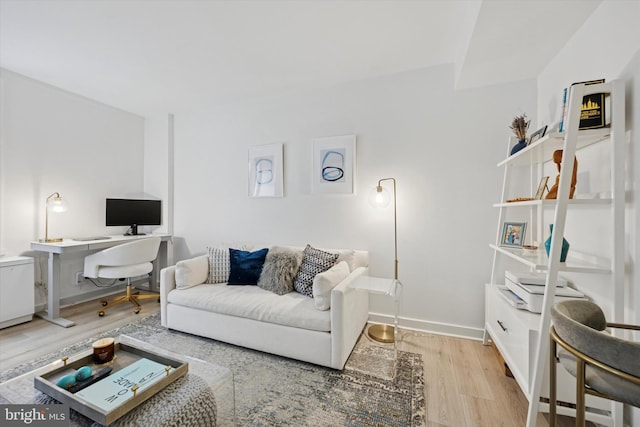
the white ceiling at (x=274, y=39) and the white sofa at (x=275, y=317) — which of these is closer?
the white ceiling at (x=274, y=39)

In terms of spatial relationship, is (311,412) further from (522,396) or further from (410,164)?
(410,164)

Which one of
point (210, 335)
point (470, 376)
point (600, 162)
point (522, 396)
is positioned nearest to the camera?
point (600, 162)

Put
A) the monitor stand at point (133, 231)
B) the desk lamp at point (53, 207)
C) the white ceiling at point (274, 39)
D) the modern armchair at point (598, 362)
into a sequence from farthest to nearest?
the monitor stand at point (133, 231) → the desk lamp at point (53, 207) → the white ceiling at point (274, 39) → the modern armchair at point (598, 362)

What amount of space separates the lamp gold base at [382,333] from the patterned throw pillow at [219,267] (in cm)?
154

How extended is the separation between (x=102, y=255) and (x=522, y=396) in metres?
3.89

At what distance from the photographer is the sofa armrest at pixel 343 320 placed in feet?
6.02

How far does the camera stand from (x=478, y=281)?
234cm

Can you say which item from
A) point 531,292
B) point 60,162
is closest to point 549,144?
point 531,292

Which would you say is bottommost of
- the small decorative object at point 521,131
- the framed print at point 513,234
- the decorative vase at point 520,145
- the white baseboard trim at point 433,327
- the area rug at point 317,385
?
the area rug at point 317,385

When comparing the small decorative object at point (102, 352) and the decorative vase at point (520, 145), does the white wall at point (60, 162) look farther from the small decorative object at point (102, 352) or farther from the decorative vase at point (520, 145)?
the decorative vase at point (520, 145)

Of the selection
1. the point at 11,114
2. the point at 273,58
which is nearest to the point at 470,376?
the point at 273,58

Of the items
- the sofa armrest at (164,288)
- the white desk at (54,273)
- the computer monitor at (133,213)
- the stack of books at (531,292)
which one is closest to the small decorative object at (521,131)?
the stack of books at (531,292)

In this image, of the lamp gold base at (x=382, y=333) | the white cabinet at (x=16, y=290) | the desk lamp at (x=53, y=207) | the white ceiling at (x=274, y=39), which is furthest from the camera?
the desk lamp at (x=53, y=207)

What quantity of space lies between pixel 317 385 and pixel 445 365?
38.8 inches
